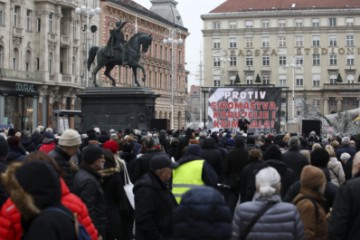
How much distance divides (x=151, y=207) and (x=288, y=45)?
108m

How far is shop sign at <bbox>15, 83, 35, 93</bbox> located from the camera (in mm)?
58497

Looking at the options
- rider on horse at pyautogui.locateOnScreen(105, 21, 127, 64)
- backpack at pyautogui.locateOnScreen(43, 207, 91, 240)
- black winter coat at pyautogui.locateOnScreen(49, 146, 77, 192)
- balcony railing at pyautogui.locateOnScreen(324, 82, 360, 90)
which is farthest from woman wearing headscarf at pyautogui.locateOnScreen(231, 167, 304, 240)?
balcony railing at pyautogui.locateOnScreen(324, 82, 360, 90)

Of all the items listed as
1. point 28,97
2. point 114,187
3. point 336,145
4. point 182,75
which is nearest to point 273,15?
point 182,75

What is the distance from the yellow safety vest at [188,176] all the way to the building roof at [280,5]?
106 metres

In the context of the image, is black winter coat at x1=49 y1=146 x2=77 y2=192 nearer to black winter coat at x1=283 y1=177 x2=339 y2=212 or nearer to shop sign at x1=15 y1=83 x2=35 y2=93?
black winter coat at x1=283 y1=177 x2=339 y2=212

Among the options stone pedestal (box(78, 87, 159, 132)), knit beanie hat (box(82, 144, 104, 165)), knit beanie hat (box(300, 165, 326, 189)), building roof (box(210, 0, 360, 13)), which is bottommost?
knit beanie hat (box(300, 165, 326, 189))

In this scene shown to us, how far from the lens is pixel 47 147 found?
1331cm

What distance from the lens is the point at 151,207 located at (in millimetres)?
8891

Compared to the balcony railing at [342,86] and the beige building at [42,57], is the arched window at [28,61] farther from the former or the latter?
the balcony railing at [342,86]

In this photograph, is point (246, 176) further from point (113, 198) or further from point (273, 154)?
point (113, 198)

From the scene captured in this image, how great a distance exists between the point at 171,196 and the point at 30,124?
5302cm

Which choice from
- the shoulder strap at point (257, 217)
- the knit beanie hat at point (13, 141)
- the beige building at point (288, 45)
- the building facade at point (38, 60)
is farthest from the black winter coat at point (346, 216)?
the beige building at point (288, 45)

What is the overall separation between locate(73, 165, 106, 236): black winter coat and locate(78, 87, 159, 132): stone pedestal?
25.4 meters

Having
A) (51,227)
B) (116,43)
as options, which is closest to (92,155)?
(51,227)
